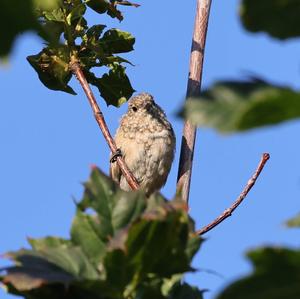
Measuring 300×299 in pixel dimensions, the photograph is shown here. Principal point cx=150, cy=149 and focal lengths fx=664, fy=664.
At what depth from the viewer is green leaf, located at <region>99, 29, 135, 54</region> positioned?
4583mm

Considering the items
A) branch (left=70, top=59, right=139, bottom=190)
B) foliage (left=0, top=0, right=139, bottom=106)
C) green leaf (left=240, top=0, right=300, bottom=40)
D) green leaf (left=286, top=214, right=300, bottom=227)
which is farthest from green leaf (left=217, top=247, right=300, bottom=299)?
foliage (left=0, top=0, right=139, bottom=106)

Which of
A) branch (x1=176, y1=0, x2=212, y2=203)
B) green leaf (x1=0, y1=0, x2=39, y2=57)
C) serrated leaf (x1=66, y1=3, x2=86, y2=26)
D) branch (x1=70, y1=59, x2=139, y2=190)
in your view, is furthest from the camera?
serrated leaf (x1=66, y1=3, x2=86, y2=26)

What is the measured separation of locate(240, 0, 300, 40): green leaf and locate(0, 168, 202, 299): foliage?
48cm

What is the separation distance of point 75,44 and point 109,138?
80cm

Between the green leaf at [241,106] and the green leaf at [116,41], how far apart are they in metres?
3.93

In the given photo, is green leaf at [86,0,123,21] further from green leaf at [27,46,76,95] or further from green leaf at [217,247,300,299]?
green leaf at [217,247,300,299]

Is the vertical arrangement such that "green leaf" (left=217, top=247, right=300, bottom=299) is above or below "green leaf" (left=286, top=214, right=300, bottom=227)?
below

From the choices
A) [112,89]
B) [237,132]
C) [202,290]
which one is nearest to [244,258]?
[237,132]

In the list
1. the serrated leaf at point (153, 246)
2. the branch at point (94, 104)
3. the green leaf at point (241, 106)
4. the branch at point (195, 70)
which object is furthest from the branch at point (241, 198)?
the green leaf at point (241, 106)

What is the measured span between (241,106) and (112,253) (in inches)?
22.0

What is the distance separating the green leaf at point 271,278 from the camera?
0.64 meters

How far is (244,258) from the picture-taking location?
0.68 m

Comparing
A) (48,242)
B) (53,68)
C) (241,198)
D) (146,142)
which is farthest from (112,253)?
(146,142)

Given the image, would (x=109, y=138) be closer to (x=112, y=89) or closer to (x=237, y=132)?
(x=112, y=89)
